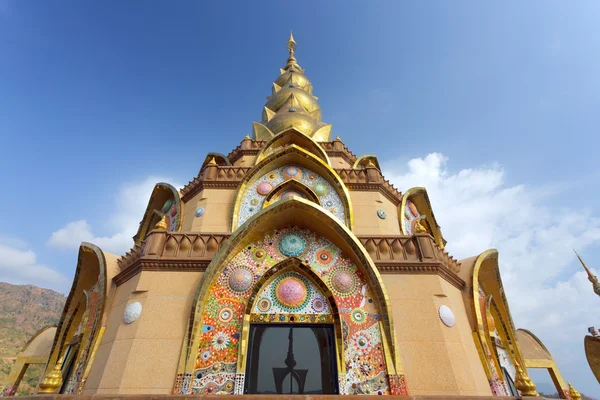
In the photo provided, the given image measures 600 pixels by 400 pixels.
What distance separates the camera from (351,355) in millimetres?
7078

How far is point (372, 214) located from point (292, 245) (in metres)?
3.87

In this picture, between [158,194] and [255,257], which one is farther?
[158,194]

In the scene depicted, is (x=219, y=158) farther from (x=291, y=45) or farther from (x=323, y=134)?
(x=291, y=45)

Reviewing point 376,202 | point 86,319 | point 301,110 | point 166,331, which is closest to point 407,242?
point 376,202

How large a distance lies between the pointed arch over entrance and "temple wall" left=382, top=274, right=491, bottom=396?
0.36 metres

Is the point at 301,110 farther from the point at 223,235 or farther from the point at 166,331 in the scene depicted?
the point at 166,331

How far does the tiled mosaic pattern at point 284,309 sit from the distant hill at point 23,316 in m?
32.1

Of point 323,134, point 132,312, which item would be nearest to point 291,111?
point 323,134

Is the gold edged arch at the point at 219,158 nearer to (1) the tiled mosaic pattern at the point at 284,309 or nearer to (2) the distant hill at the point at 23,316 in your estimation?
(1) the tiled mosaic pattern at the point at 284,309

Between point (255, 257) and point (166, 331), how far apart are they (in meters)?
2.61

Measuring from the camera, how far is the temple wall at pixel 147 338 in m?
6.55

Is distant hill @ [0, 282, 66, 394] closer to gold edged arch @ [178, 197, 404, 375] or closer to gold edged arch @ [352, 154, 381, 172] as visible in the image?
gold edged arch @ [178, 197, 404, 375]

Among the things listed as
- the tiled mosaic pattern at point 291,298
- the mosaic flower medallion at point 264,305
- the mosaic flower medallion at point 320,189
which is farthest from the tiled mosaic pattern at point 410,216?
the mosaic flower medallion at point 264,305

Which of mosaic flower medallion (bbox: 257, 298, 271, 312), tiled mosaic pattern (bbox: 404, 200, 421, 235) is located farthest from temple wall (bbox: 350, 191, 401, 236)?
mosaic flower medallion (bbox: 257, 298, 271, 312)
